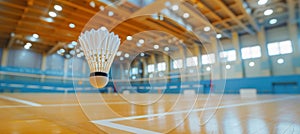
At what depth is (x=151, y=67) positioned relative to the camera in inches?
48.8

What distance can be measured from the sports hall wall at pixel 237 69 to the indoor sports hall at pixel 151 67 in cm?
5

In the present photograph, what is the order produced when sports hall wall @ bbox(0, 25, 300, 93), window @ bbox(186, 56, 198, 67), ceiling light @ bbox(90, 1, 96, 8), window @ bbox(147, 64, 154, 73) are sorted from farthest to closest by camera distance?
sports hall wall @ bbox(0, 25, 300, 93), ceiling light @ bbox(90, 1, 96, 8), window @ bbox(147, 64, 154, 73), window @ bbox(186, 56, 198, 67)

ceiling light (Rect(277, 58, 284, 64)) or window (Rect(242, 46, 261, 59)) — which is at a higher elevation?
window (Rect(242, 46, 261, 59))

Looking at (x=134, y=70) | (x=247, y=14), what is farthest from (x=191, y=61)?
(x=247, y=14)

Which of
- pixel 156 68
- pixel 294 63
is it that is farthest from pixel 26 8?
pixel 294 63

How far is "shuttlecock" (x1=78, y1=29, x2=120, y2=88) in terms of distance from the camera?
54cm

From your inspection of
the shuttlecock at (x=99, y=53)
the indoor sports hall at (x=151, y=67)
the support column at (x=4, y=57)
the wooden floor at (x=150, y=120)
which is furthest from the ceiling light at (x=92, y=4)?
the support column at (x=4, y=57)

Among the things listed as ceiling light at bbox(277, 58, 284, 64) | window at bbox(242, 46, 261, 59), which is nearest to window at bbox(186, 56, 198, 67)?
window at bbox(242, 46, 261, 59)

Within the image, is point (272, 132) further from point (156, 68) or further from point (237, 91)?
point (237, 91)

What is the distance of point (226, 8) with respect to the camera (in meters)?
5.83

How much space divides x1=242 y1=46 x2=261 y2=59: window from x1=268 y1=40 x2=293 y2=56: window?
21.6 inches

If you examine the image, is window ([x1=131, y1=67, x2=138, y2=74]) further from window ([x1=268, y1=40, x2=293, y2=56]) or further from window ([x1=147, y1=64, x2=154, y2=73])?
window ([x1=268, y1=40, x2=293, y2=56])

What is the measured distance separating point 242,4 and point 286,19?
414 cm

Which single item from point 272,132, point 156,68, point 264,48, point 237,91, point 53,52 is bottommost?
point 237,91
